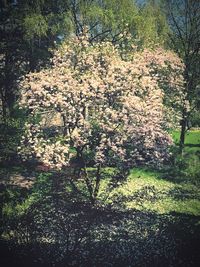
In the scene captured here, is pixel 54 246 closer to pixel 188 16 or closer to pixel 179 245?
pixel 179 245

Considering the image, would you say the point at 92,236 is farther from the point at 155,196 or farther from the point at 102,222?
the point at 155,196

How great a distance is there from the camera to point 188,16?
114 feet

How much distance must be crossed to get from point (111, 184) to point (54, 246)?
9.80 metres

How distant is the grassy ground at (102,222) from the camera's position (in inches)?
637

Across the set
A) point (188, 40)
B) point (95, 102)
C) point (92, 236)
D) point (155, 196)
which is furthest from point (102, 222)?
point (188, 40)

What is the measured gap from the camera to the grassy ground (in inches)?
637

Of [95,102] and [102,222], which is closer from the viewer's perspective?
[102,222]

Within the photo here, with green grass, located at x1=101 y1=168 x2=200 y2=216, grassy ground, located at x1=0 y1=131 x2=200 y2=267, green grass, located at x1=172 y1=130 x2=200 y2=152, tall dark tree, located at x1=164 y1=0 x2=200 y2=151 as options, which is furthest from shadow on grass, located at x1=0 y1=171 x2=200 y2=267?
green grass, located at x1=172 y1=130 x2=200 y2=152

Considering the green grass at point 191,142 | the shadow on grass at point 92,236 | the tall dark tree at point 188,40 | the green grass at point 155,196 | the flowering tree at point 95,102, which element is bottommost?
the shadow on grass at point 92,236

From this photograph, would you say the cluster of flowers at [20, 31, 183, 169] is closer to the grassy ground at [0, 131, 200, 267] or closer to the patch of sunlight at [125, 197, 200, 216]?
the grassy ground at [0, 131, 200, 267]

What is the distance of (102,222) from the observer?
784 inches

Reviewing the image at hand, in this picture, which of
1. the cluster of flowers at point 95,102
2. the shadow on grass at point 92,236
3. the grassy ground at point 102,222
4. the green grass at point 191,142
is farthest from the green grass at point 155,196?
the green grass at point 191,142

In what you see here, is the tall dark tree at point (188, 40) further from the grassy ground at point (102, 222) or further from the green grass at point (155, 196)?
the grassy ground at point (102, 222)

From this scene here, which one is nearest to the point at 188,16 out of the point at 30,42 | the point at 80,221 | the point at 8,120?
the point at 30,42
